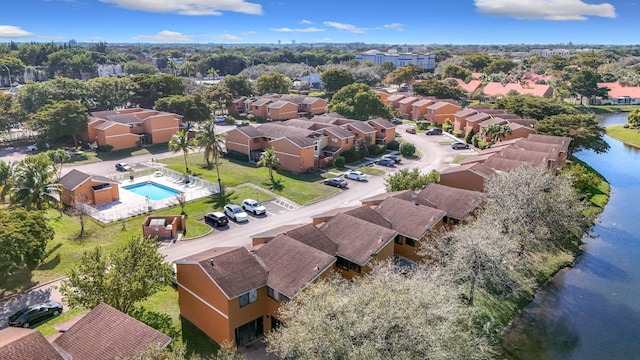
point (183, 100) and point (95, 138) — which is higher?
point (183, 100)

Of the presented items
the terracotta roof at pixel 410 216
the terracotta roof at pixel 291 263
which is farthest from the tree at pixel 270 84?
the terracotta roof at pixel 291 263

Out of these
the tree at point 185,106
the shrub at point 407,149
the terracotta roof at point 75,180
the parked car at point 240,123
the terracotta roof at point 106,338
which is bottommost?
the shrub at point 407,149

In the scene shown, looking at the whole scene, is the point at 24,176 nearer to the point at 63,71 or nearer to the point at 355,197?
the point at 355,197

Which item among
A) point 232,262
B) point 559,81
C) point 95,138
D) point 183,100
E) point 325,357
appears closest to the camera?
point 325,357

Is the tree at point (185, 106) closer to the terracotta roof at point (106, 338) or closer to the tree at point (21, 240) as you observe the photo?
the tree at point (21, 240)

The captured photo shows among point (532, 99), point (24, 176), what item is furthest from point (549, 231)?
point (532, 99)

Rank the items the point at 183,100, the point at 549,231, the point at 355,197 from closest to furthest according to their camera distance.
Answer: the point at 549,231 < the point at 355,197 < the point at 183,100
